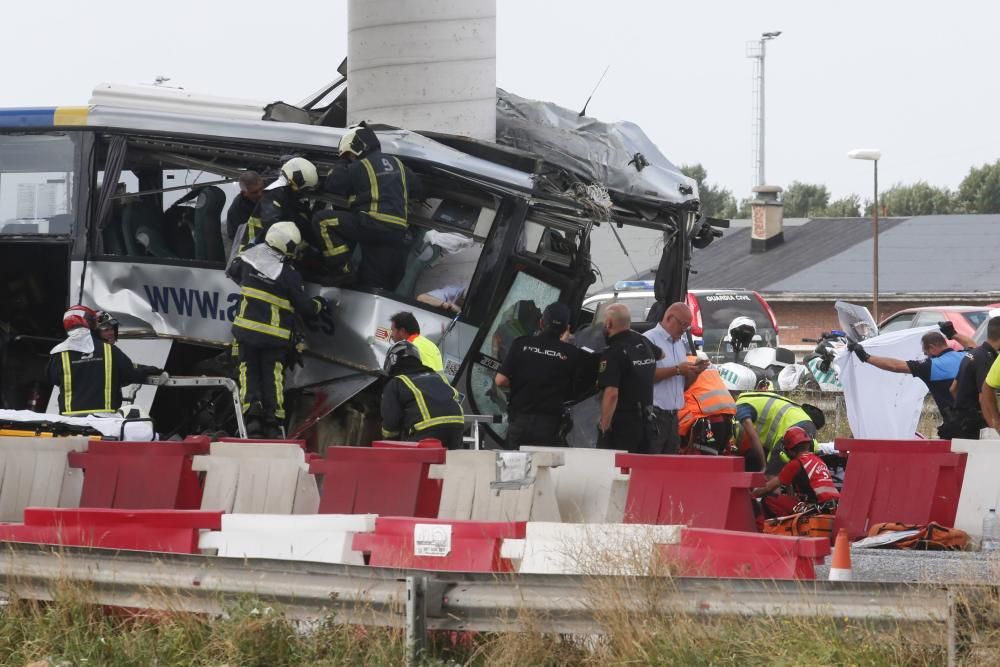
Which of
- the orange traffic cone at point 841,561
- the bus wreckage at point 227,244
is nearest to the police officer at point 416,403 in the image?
the bus wreckage at point 227,244

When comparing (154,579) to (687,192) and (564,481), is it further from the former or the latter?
(687,192)

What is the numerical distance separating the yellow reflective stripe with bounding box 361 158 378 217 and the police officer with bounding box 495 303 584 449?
1427 millimetres

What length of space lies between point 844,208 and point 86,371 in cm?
8288

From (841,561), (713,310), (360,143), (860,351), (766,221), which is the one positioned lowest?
(841,561)

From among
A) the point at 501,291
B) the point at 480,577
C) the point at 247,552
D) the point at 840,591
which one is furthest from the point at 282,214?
the point at 840,591

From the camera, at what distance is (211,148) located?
12.0 metres

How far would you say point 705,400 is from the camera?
41.6ft

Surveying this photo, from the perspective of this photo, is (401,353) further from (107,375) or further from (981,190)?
(981,190)

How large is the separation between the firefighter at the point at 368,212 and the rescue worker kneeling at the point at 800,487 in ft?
10.5

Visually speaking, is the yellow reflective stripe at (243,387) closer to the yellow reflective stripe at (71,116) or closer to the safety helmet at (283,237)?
the safety helmet at (283,237)

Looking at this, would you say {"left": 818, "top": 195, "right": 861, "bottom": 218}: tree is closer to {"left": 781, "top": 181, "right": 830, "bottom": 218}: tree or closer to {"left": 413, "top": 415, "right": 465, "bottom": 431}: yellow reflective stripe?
{"left": 781, "top": 181, "right": 830, "bottom": 218}: tree

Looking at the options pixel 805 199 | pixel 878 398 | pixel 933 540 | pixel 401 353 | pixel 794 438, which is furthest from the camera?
pixel 805 199

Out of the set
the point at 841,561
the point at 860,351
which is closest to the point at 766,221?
the point at 860,351

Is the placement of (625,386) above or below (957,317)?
below
